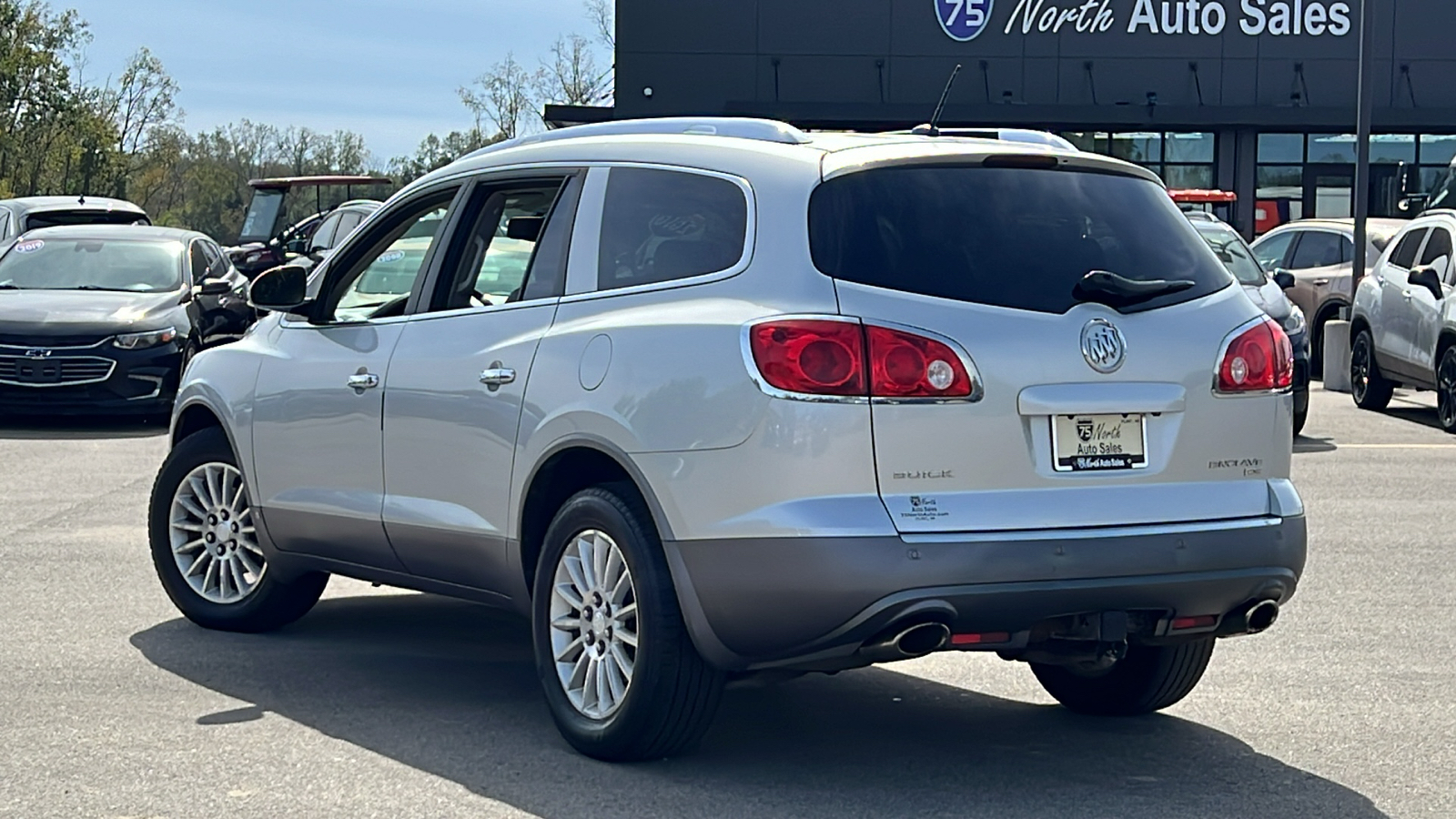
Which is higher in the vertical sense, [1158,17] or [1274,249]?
[1158,17]

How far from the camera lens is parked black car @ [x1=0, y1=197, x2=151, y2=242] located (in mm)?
21734

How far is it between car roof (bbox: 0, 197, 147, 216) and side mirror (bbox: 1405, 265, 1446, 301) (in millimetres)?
13295

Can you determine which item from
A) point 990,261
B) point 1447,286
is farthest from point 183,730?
point 1447,286

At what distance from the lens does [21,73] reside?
5875 cm

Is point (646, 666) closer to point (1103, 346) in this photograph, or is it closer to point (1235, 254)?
point (1103, 346)

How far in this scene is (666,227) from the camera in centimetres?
577

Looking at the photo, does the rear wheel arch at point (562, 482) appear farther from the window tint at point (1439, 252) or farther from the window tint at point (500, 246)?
the window tint at point (1439, 252)

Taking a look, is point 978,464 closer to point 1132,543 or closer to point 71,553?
point 1132,543

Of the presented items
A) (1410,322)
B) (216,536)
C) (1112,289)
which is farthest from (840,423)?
(1410,322)

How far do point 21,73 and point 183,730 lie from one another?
57085mm

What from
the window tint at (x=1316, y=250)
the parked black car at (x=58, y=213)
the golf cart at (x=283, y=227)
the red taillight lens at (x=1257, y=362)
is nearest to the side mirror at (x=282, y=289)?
the red taillight lens at (x=1257, y=362)

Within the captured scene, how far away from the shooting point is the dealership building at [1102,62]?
1638 inches

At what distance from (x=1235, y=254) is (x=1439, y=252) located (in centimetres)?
201

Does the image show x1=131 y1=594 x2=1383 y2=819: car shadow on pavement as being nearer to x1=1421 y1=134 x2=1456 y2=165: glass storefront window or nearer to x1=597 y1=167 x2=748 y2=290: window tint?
x1=597 y1=167 x2=748 y2=290: window tint
